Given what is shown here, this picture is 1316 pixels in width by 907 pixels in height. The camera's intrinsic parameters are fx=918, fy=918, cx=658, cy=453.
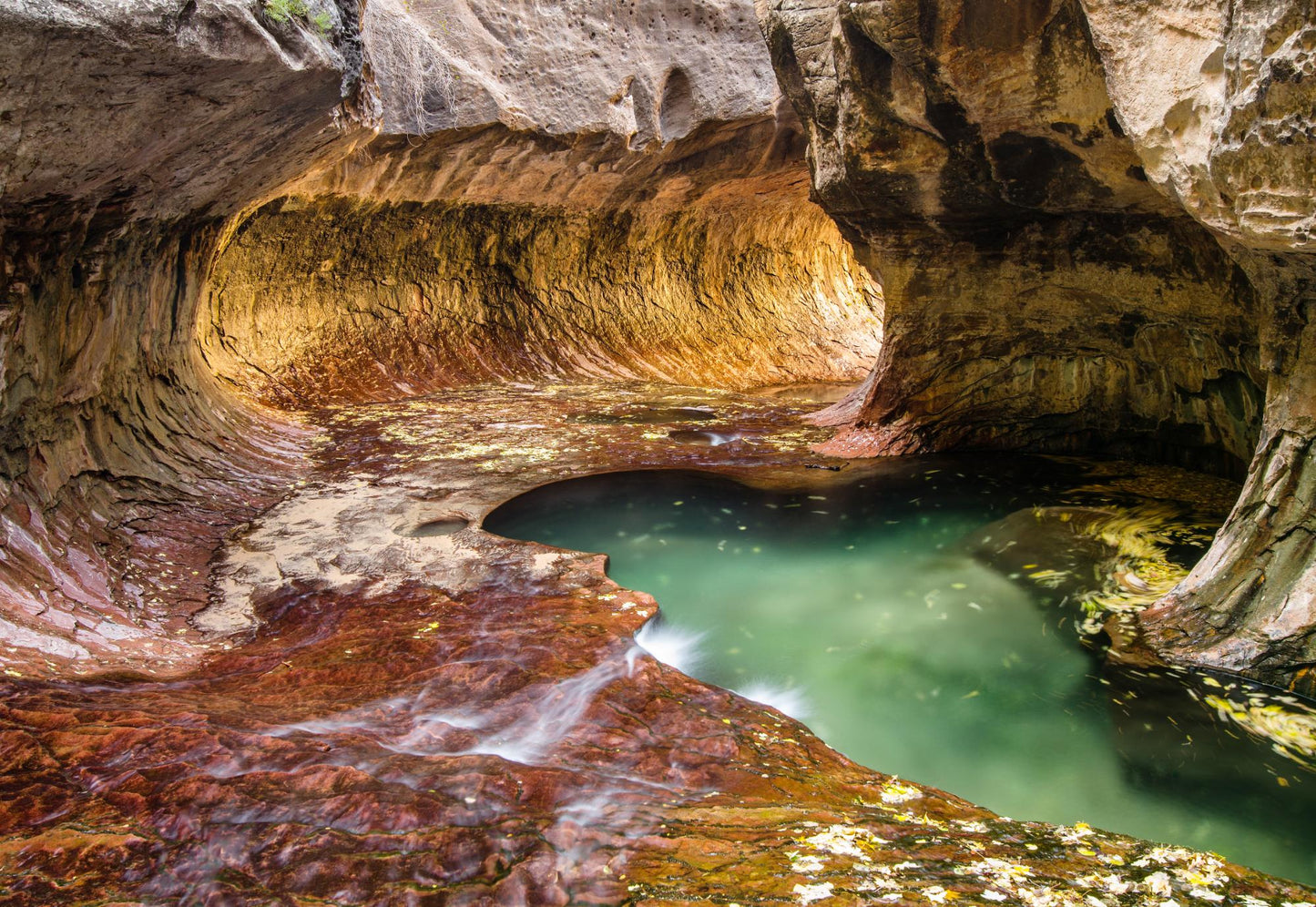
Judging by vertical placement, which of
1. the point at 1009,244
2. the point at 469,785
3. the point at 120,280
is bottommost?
the point at 469,785

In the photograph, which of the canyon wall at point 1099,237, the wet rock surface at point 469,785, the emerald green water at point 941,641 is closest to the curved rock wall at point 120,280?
the wet rock surface at point 469,785

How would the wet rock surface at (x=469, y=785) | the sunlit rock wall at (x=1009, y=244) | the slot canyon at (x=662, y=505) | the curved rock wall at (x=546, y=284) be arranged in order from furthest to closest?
the curved rock wall at (x=546, y=284) < the sunlit rock wall at (x=1009, y=244) < the slot canyon at (x=662, y=505) < the wet rock surface at (x=469, y=785)

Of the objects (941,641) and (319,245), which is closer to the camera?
(941,641)

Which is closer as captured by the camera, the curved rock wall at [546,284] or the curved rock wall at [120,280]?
the curved rock wall at [120,280]

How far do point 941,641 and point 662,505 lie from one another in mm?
2521

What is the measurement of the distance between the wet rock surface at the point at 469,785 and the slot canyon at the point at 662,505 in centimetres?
2

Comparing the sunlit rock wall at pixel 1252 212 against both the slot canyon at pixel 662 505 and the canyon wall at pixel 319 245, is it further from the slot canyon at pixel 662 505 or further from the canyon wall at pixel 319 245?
the canyon wall at pixel 319 245

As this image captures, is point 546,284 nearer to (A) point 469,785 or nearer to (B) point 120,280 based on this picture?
(B) point 120,280

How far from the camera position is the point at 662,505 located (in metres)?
6.59


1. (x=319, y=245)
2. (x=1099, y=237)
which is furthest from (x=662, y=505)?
(x=319, y=245)

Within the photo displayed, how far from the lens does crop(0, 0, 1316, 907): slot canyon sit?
2516 millimetres

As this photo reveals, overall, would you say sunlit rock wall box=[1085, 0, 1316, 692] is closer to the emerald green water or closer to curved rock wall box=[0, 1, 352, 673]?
the emerald green water

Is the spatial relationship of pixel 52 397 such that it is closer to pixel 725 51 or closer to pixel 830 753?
pixel 830 753

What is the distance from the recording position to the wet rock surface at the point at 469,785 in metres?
2.18
